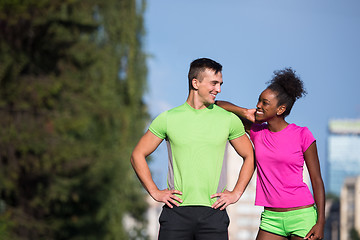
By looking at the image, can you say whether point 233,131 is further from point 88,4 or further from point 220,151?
point 88,4

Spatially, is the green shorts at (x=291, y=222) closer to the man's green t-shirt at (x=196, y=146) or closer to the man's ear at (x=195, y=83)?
the man's green t-shirt at (x=196, y=146)

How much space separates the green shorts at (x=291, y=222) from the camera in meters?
4.72

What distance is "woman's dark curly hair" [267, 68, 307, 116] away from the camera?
4875mm

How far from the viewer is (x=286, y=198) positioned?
476cm

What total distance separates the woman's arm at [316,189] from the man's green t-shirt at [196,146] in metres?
0.50

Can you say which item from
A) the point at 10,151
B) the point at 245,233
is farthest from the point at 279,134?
the point at 245,233

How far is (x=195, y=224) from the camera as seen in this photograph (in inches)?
176

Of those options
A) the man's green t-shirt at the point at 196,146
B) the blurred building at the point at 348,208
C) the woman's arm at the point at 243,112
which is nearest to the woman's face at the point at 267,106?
the woman's arm at the point at 243,112

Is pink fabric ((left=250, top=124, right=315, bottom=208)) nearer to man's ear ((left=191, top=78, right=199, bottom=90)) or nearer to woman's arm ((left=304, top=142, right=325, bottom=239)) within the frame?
woman's arm ((left=304, top=142, right=325, bottom=239))

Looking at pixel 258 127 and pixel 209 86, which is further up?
pixel 209 86

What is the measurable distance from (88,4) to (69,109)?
338cm

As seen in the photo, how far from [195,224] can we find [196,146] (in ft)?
1.66

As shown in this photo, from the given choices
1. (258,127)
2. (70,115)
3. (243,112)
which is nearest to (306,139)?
(258,127)

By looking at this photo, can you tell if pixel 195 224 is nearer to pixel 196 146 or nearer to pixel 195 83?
pixel 196 146
